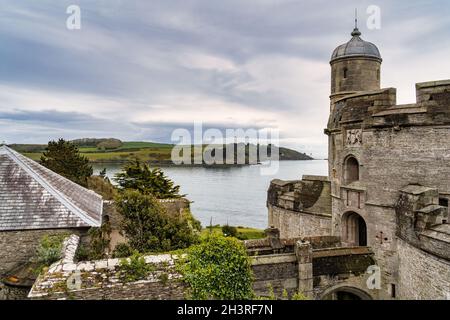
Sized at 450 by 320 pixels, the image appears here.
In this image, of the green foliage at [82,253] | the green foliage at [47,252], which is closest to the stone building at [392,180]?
the green foliage at [82,253]

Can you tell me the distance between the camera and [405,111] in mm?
11883

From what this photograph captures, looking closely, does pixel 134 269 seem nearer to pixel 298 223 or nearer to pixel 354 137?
pixel 354 137

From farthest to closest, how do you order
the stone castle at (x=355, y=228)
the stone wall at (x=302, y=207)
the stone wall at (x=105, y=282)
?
the stone wall at (x=302, y=207) < the stone castle at (x=355, y=228) < the stone wall at (x=105, y=282)

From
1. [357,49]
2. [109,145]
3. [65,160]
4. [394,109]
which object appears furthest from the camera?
[109,145]

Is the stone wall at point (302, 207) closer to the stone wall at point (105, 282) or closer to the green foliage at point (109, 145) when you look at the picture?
the stone wall at point (105, 282)

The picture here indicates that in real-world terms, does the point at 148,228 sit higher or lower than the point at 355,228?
higher

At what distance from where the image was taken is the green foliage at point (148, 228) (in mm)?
11039

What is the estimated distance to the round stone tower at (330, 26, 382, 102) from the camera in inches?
643

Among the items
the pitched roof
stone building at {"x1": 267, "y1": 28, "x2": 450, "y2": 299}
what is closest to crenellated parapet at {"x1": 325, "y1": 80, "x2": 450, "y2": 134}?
stone building at {"x1": 267, "y1": 28, "x2": 450, "y2": 299}

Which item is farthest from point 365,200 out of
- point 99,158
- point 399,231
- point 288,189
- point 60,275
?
point 99,158

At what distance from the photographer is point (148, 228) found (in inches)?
449

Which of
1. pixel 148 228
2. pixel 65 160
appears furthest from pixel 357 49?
pixel 65 160

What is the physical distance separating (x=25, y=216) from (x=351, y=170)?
1250 centimetres
